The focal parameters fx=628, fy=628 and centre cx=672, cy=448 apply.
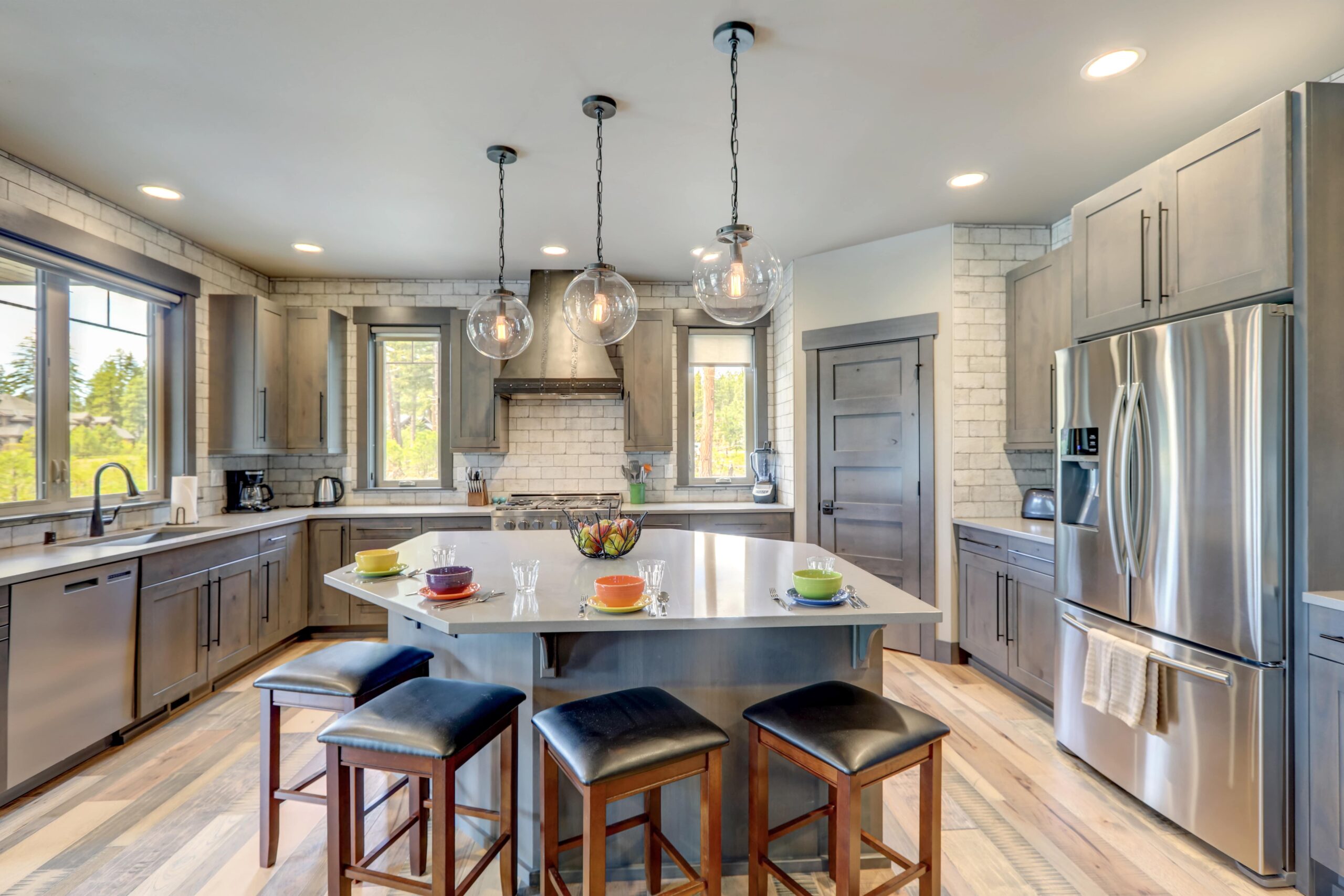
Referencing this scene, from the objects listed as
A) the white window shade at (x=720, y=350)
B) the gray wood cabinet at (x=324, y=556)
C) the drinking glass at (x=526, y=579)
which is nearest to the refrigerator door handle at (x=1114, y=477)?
the drinking glass at (x=526, y=579)

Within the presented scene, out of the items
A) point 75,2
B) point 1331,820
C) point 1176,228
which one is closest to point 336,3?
point 75,2

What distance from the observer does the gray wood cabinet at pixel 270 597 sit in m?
3.88

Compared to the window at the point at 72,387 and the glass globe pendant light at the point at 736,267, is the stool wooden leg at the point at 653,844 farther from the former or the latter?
the window at the point at 72,387

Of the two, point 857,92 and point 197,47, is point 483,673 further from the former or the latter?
point 857,92

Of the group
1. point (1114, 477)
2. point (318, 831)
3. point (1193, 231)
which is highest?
point (1193, 231)

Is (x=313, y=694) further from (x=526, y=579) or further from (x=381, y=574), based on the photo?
(x=526, y=579)

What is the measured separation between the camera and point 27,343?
119 inches

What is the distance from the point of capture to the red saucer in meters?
1.83

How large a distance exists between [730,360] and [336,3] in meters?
3.74

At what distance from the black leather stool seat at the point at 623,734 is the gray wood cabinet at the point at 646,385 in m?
3.37

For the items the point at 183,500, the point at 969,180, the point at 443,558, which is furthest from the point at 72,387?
the point at 969,180

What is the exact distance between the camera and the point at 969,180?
322 cm

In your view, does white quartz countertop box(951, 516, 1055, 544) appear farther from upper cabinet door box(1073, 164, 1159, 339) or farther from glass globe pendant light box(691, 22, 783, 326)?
glass globe pendant light box(691, 22, 783, 326)

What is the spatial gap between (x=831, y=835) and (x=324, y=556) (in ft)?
12.9
